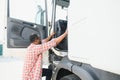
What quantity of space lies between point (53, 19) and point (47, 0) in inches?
15.7

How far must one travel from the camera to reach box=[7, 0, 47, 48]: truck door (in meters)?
3.71

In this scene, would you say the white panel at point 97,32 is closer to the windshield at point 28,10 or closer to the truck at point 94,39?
the truck at point 94,39

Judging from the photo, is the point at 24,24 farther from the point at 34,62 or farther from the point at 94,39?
the point at 94,39

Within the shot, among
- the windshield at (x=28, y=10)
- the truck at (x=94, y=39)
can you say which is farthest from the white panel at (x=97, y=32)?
the windshield at (x=28, y=10)

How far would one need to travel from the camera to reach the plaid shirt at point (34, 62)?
3.36m

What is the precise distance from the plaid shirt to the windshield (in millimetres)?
628

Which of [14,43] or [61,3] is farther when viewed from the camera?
[14,43]

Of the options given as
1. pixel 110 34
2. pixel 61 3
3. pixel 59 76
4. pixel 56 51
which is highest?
pixel 61 3

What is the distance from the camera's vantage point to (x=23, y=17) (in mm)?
3988

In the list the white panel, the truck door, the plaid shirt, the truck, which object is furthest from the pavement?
the white panel

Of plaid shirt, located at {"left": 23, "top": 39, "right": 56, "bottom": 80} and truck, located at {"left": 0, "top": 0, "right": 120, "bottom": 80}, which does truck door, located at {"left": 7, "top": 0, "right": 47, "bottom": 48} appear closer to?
plaid shirt, located at {"left": 23, "top": 39, "right": 56, "bottom": 80}

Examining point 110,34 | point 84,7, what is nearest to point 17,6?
point 84,7

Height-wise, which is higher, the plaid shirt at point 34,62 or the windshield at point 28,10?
the windshield at point 28,10

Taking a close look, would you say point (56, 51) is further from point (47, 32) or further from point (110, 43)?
point (110, 43)
